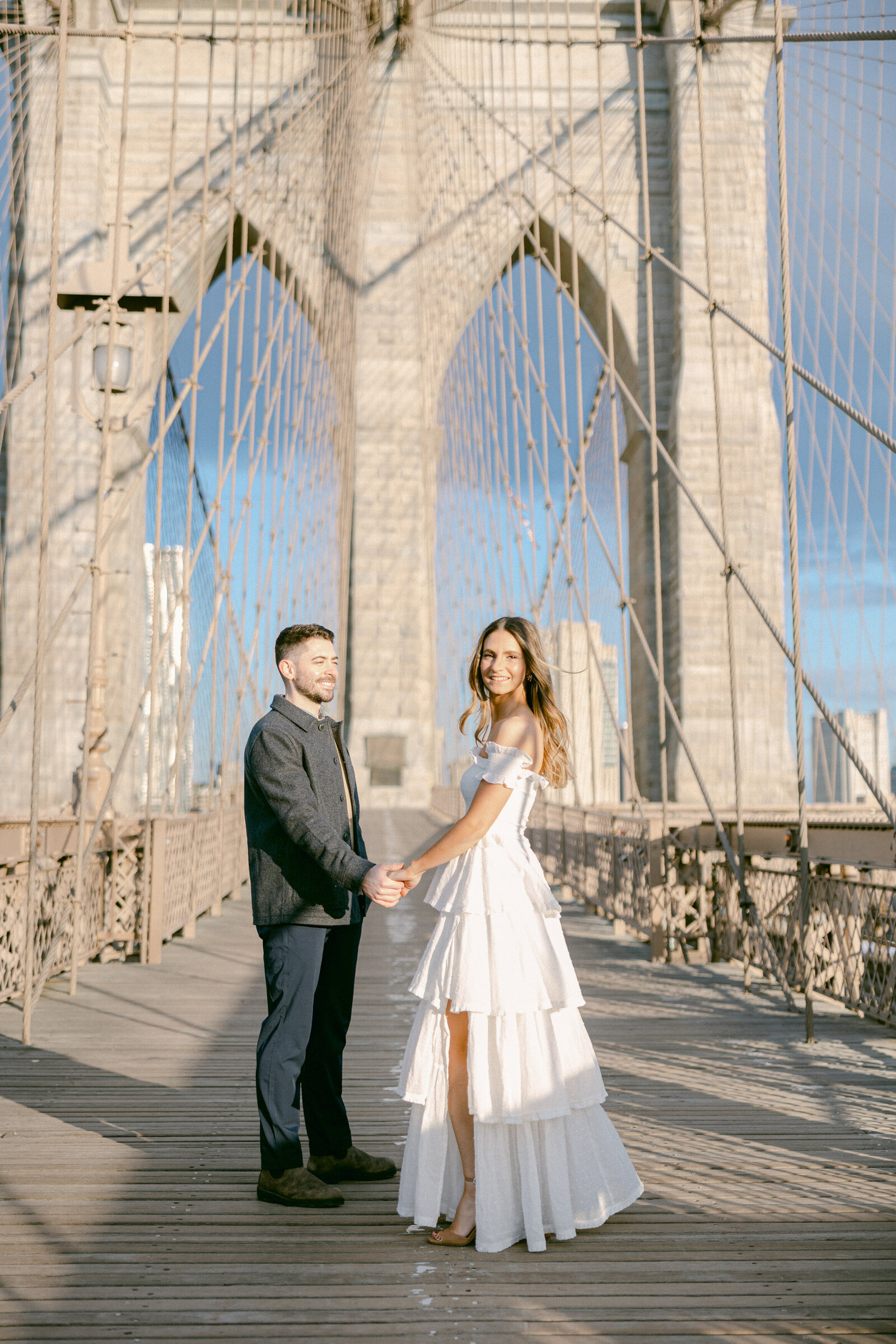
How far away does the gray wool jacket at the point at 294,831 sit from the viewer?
240 centimetres

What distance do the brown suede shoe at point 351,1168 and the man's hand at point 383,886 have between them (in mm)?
660

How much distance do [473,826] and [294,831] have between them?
0.43 meters

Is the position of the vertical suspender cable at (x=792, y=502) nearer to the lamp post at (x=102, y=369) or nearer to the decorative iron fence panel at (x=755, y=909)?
the decorative iron fence panel at (x=755, y=909)

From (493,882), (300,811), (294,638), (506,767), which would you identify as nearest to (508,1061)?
(493,882)

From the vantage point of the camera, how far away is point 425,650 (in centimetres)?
2162

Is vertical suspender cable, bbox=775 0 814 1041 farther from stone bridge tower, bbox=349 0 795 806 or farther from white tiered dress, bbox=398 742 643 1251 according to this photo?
stone bridge tower, bbox=349 0 795 806

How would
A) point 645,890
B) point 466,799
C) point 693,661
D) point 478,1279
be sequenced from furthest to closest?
point 693,661 → point 645,890 → point 466,799 → point 478,1279

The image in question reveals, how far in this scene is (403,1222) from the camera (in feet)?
7.61

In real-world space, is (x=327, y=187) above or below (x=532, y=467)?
above

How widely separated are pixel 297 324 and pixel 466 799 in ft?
39.8

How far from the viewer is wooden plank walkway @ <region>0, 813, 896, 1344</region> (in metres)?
1.88

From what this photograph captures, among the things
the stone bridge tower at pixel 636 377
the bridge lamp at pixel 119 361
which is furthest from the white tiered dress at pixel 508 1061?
the stone bridge tower at pixel 636 377

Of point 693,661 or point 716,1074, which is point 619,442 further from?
point 716,1074

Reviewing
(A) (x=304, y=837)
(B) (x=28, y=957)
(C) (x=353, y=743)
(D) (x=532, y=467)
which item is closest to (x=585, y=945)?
(B) (x=28, y=957)
